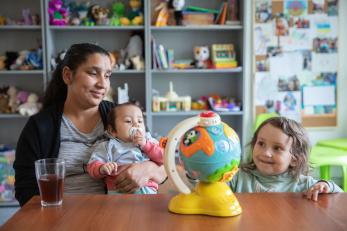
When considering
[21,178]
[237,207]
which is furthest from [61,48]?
[237,207]

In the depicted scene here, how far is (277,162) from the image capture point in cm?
150

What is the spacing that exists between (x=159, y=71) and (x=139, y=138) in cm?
194

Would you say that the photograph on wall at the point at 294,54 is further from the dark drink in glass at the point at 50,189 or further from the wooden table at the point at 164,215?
the dark drink in glass at the point at 50,189

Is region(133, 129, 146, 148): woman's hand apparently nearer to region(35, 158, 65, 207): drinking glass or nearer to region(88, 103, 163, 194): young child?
region(88, 103, 163, 194): young child

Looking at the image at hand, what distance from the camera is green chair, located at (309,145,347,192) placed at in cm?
300

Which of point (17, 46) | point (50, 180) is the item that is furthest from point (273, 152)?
point (17, 46)

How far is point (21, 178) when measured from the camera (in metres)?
1.66

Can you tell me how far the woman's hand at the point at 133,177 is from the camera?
1495mm

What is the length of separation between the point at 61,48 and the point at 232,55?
147cm

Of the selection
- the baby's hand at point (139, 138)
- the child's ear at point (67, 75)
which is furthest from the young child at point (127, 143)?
the child's ear at point (67, 75)

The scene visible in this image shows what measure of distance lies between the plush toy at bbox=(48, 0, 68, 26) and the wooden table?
8.24ft

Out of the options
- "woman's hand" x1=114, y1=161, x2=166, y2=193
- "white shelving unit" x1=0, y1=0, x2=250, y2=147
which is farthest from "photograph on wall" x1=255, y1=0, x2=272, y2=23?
"woman's hand" x1=114, y1=161, x2=166, y2=193

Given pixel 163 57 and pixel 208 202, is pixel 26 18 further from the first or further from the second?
pixel 208 202

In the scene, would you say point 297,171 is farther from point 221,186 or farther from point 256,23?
point 256,23
